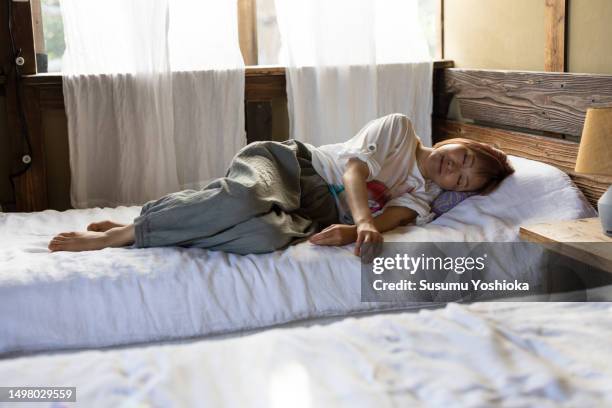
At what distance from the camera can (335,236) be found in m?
2.02

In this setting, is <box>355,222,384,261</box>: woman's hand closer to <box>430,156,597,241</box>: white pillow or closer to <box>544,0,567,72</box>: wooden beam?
<box>430,156,597,241</box>: white pillow

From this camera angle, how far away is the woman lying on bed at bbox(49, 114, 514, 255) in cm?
199

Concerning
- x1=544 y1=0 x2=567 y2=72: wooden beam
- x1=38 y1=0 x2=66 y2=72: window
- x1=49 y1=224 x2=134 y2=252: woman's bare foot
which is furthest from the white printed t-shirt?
x1=38 y1=0 x2=66 y2=72: window

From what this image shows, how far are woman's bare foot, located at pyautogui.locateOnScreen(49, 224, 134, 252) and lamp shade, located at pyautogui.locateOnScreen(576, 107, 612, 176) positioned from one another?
1200 mm

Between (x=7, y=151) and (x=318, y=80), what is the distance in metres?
1.29

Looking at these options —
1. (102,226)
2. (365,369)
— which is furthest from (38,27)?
(365,369)

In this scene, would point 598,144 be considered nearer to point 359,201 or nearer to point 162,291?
point 359,201

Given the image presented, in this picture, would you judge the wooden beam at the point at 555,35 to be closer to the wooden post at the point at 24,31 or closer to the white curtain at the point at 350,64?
the white curtain at the point at 350,64

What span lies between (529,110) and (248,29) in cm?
135

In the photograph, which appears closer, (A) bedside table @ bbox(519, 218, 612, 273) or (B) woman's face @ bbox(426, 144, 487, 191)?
(A) bedside table @ bbox(519, 218, 612, 273)

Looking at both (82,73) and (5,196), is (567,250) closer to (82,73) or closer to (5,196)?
Answer: (82,73)

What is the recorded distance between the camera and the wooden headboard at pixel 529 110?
222 cm

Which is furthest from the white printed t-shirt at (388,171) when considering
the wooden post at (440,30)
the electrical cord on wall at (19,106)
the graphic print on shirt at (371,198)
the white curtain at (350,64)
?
the electrical cord on wall at (19,106)

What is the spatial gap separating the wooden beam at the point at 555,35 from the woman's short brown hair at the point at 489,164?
1.22 ft
